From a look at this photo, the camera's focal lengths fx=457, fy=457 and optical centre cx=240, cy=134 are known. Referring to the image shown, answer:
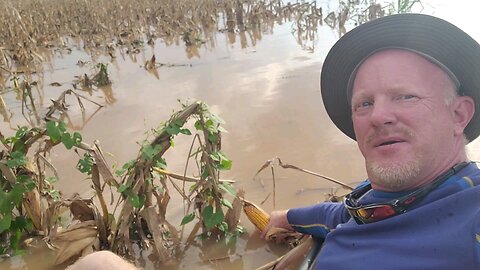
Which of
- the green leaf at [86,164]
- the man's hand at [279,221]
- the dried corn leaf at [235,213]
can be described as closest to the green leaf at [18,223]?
the green leaf at [86,164]

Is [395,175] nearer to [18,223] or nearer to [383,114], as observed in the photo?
[383,114]

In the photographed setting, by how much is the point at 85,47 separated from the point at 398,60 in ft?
30.2

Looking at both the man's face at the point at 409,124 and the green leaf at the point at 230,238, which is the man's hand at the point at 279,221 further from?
the man's face at the point at 409,124

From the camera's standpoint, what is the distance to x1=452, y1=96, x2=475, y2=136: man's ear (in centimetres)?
161

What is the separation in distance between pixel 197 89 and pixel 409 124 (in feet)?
16.1

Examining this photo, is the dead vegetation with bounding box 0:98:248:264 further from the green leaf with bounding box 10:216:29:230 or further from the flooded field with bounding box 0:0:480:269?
the flooded field with bounding box 0:0:480:269

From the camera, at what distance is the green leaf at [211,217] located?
2.79m

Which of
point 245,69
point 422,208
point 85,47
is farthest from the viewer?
point 85,47

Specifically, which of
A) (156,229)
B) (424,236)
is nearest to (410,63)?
(424,236)

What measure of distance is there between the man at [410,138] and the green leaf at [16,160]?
1950mm

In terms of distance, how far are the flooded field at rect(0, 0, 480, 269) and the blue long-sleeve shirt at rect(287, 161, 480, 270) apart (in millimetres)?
1318

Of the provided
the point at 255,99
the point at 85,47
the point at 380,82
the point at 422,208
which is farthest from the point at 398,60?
the point at 85,47

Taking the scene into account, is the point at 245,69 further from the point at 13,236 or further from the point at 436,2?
the point at 436,2

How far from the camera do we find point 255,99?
570cm
